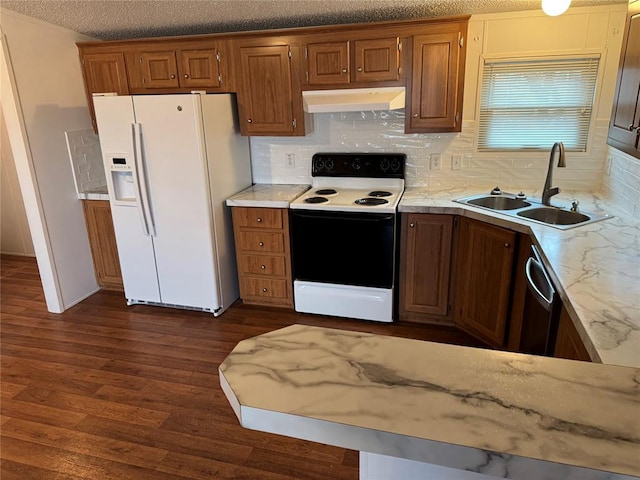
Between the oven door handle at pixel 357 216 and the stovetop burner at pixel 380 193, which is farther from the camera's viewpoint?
the stovetop burner at pixel 380 193

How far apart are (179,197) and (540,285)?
2.41 m

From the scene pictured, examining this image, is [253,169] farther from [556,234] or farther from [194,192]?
[556,234]

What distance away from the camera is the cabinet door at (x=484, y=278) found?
263cm

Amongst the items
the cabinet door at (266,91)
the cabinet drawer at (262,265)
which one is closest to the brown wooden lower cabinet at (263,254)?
the cabinet drawer at (262,265)

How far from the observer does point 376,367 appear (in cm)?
85

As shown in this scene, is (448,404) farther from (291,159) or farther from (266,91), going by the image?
(291,159)

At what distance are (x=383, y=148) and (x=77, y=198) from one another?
255 cm

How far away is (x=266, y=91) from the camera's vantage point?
329cm

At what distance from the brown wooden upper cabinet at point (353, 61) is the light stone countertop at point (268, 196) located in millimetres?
834

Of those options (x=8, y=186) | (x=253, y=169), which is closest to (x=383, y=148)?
(x=253, y=169)

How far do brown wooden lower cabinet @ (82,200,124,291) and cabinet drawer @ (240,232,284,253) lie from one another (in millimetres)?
1215

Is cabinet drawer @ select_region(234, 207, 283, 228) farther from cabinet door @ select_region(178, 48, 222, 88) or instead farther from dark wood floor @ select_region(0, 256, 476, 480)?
cabinet door @ select_region(178, 48, 222, 88)

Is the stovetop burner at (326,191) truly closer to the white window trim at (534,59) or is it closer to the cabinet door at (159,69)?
the white window trim at (534,59)

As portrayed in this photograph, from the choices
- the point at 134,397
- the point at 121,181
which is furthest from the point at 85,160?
the point at 134,397
